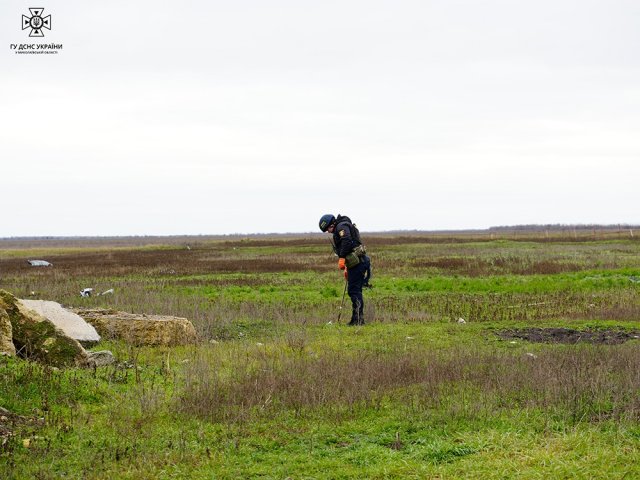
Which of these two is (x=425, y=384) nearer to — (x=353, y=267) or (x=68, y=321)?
(x=353, y=267)

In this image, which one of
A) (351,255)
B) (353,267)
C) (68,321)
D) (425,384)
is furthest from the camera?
(353,267)

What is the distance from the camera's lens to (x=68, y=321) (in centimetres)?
1217

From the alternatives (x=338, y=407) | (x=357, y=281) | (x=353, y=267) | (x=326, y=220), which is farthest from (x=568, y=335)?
(x=338, y=407)

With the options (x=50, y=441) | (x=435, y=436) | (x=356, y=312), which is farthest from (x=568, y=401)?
(x=356, y=312)

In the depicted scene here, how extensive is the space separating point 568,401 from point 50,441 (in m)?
5.43

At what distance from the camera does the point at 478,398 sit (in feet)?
25.5

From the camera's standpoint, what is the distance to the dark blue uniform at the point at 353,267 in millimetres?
14602

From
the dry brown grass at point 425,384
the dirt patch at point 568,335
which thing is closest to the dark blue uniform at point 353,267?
the dirt patch at point 568,335

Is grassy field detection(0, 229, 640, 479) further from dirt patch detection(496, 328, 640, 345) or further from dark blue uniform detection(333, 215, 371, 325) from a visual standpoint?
dark blue uniform detection(333, 215, 371, 325)

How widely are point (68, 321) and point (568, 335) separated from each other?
9.37 m

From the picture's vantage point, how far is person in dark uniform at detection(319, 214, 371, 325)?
1462 centimetres

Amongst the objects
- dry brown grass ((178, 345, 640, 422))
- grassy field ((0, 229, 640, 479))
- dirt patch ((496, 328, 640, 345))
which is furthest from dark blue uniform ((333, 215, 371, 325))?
dry brown grass ((178, 345, 640, 422))

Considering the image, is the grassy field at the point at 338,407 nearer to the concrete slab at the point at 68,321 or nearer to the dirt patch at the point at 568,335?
the dirt patch at the point at 568,335

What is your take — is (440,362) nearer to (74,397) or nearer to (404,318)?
(74,397)
